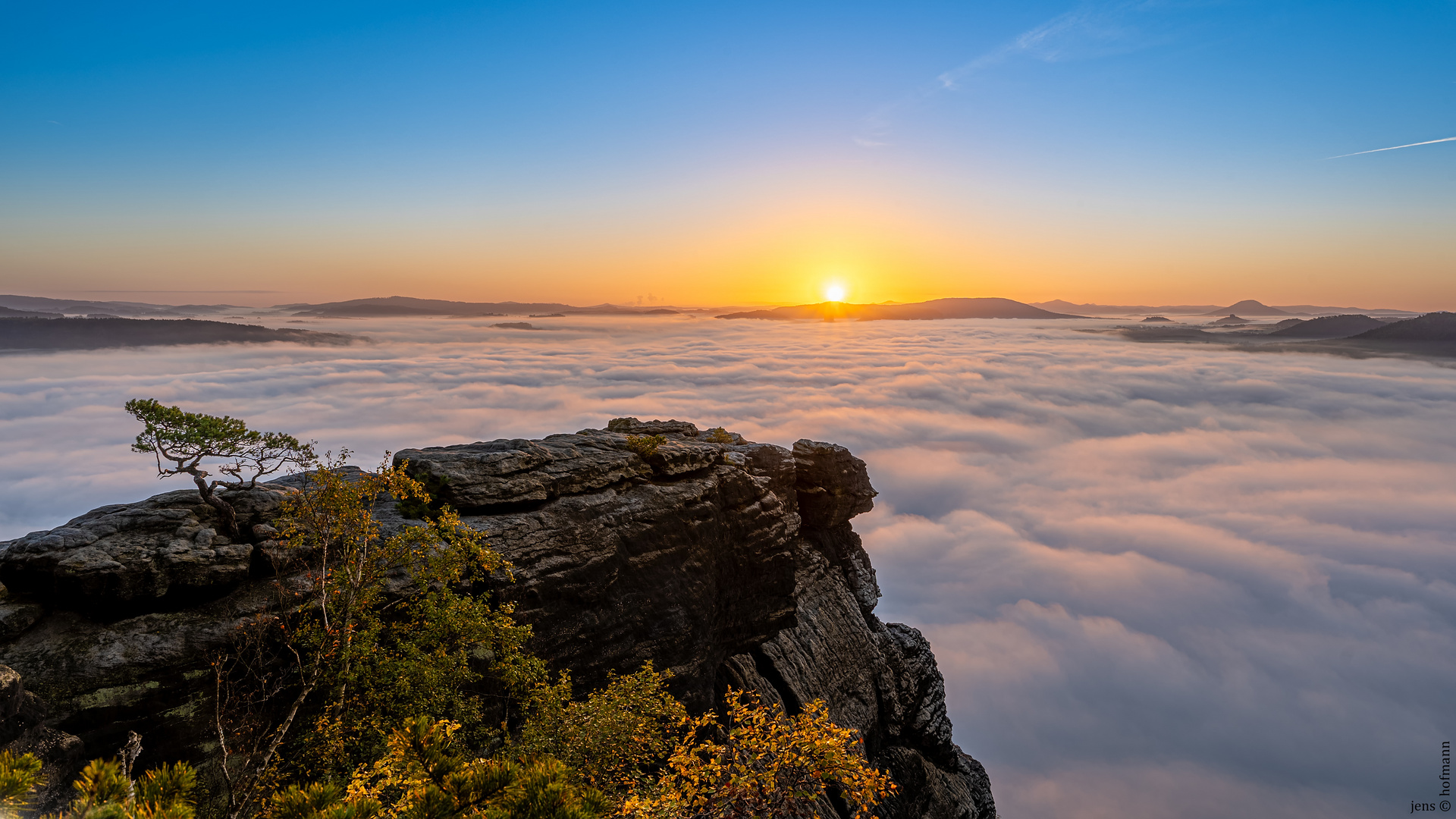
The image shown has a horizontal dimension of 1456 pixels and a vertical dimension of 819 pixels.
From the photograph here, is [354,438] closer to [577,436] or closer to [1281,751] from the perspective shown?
[577,436]

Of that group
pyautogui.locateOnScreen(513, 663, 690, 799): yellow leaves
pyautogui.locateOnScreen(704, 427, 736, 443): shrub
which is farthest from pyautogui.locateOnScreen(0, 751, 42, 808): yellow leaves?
pyautogui.locateOnScreen(704, 427, 736, 443): shrub

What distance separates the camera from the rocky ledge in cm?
1539

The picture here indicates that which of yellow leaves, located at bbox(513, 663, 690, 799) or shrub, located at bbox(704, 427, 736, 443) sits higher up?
shrub, located at bbox(704, 427, 736, 443)

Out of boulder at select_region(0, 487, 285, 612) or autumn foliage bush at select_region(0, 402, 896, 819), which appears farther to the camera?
boulder at select_region(0, 487, 285, 612)

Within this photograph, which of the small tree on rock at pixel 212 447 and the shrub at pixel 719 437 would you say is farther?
the shrub at pixel 719 437

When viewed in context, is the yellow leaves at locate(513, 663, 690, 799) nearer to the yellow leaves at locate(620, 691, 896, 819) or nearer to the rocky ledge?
the yellow leaves at locate(620, 691, 896, 819)

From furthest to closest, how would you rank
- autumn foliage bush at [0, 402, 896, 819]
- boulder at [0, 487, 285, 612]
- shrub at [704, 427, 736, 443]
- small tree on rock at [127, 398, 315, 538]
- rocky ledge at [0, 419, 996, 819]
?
1. shrub at [704, 427, 736, 443]
2. small tree on rock at [127, 398, 315, 538]
3. boulder at [0, 487, 285, 612]
4. rocky ledge at [0, 419, 996, 819]
5. autumn foliage bush at [0, 402, 896, 819]

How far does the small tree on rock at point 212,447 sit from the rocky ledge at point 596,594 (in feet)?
3.03

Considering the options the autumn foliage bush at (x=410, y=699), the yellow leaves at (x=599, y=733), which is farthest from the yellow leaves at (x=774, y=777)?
the yellow leaves at (x=599, y=733)

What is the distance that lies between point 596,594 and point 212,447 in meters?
13.6

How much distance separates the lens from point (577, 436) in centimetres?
3066

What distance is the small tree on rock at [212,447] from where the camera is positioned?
1689 centimetres

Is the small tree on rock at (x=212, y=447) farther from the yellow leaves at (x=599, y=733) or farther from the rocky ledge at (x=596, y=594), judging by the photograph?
the yellow leaves at (x=599, y=733)

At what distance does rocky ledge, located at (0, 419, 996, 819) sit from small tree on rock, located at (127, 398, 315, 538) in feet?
3.03
